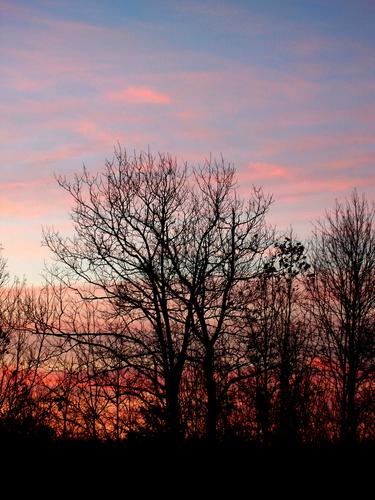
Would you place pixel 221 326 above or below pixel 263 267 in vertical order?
below

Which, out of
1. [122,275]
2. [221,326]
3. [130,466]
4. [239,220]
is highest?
[239,220]

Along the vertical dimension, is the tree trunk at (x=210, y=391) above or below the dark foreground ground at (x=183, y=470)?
above

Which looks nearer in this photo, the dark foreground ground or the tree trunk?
the dark foreground ground

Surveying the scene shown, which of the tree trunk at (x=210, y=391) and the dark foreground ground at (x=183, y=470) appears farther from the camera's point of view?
the tree trunk at (x=210, y=391)

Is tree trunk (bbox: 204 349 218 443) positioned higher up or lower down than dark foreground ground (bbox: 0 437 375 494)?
higher up

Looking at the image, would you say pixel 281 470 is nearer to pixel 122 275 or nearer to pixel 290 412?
pixel 122 275

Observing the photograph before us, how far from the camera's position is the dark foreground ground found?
884 cm

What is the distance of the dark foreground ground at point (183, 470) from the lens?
348 inches

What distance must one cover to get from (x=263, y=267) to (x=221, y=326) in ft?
9.51

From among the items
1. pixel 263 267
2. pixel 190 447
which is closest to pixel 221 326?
pixel 263 267

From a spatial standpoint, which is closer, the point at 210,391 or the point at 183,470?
the point at 183,470

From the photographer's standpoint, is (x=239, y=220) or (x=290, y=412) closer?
(x=239, y=220)

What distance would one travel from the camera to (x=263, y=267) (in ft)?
78.8

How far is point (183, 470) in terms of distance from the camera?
966cm
